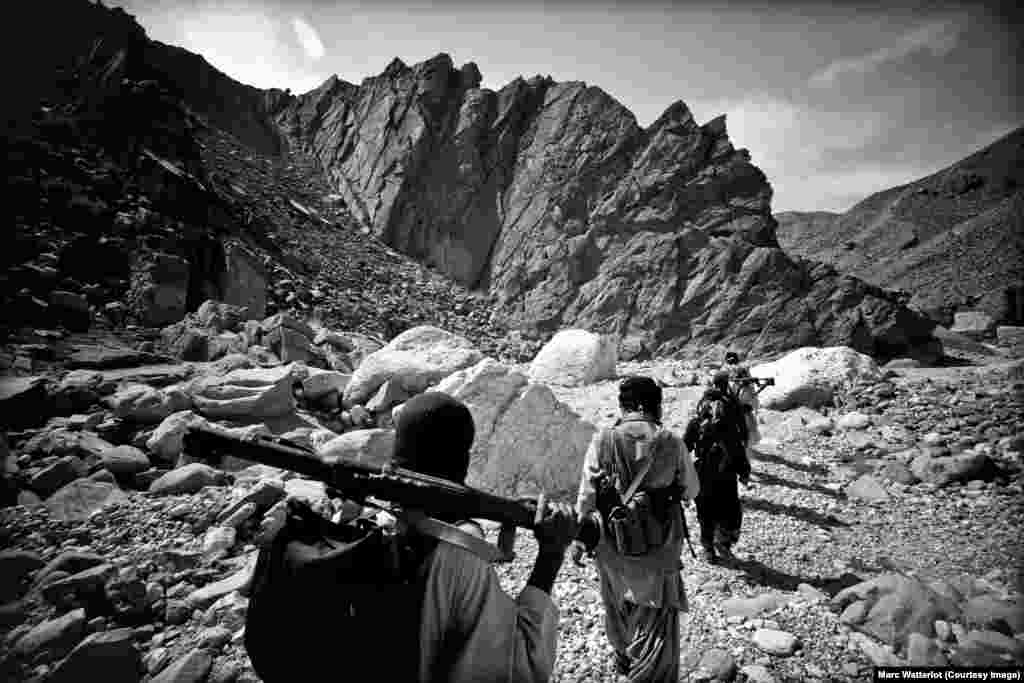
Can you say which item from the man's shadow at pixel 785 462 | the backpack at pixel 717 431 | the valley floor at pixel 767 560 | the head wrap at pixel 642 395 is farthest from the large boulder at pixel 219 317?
the man's shadow at pixel 785 462

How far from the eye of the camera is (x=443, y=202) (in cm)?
2664

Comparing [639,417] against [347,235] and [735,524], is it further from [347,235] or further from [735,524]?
[347,235]

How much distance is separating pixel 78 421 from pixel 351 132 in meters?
30.6

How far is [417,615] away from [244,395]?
6.03 metres

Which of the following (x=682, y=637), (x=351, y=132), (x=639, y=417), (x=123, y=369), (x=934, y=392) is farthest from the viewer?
(x=351, y=132)

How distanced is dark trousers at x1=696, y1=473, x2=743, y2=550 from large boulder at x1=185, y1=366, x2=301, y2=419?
565 cm

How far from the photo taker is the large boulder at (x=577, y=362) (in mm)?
12703

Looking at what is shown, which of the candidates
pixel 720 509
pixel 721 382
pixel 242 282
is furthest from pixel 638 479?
pixel 242 282

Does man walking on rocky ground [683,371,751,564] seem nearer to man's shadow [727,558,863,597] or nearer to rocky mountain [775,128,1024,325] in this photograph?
man's shadow [727,558,863,597]

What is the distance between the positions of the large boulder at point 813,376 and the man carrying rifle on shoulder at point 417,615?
10.3m

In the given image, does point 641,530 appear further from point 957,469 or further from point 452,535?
point 957,469

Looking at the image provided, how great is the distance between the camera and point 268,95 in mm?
35344

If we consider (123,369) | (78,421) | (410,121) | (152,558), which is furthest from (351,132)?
(152,558)

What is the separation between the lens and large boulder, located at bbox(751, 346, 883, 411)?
9.50m
